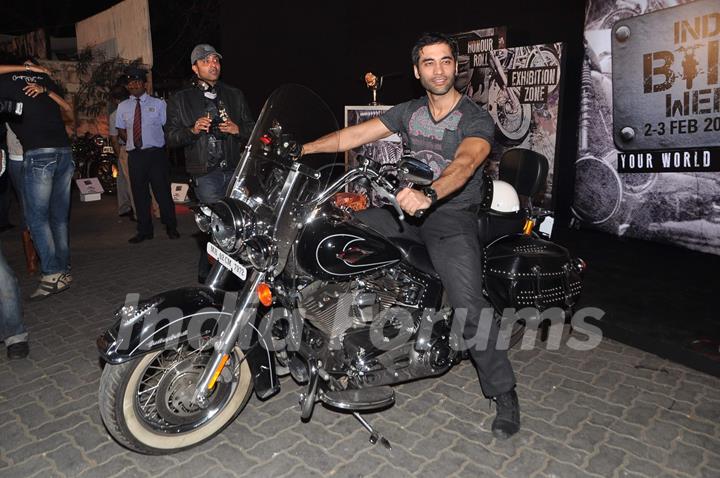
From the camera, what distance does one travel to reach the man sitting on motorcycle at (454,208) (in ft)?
10.00

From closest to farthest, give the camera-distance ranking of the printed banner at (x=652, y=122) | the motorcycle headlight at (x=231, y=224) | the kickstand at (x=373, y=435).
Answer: the motorcycle headlight at (x=231, y=224) < the kickstand at (x=373, y=435) < the printed banner at (x=652, y=122)

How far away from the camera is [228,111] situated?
5129mm

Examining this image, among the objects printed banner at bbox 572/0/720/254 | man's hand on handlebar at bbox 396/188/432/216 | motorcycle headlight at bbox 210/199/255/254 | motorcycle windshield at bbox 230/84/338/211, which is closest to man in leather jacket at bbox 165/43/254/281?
motorcycle windshield at bbox 230/84/338/211

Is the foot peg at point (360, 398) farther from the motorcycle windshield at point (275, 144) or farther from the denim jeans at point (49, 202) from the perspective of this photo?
the denim jeans at point (49, 202)

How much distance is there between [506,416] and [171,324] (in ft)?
6.52

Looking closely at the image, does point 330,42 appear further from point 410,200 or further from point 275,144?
point 410,200

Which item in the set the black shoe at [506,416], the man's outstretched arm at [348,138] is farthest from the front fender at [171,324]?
the black shoe at [506,416]

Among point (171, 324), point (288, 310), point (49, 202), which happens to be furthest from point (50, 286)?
point (288, 310)

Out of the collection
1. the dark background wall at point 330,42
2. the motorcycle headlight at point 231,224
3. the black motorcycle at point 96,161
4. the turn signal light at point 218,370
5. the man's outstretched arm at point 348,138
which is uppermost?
the dark background wall at point 330,42

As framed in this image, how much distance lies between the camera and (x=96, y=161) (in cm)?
1296

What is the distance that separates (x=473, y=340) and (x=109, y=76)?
1479 cm

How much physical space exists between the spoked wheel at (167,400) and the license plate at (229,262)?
0.54 metres

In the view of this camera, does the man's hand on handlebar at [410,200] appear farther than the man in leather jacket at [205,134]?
No

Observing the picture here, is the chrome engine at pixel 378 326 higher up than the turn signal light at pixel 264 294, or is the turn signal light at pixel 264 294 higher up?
the turn signal light at pixel 264 294
